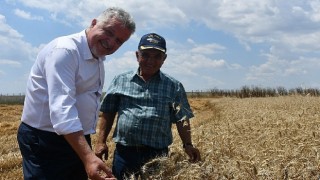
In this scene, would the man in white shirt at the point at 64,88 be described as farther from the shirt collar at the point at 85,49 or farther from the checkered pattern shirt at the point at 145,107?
the checkered pattern shirt at the point at 145,107

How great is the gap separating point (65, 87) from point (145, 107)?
1.64 m

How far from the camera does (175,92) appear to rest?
15.3 feet

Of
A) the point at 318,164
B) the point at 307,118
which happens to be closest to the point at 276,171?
the point at 318,164

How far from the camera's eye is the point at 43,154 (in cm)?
326

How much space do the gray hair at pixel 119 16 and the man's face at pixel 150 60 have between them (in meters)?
1.31

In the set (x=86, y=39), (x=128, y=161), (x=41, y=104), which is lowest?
(x=128, y=161)

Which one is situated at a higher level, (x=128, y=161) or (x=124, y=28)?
(x=124, y=28)

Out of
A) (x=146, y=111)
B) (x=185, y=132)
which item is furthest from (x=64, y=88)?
(x=185, y=132)

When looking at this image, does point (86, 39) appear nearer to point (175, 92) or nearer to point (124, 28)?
point (124, 28)

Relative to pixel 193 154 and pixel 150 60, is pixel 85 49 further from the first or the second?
pixel 193 154

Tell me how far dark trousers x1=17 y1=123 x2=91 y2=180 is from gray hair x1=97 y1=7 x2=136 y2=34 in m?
0.84

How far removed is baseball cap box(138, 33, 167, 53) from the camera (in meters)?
4.49

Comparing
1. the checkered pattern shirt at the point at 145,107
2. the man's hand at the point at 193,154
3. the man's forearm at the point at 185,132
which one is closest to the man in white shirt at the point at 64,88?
the checkered pattern shirt at the point at 145,107

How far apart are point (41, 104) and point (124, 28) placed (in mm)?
730
